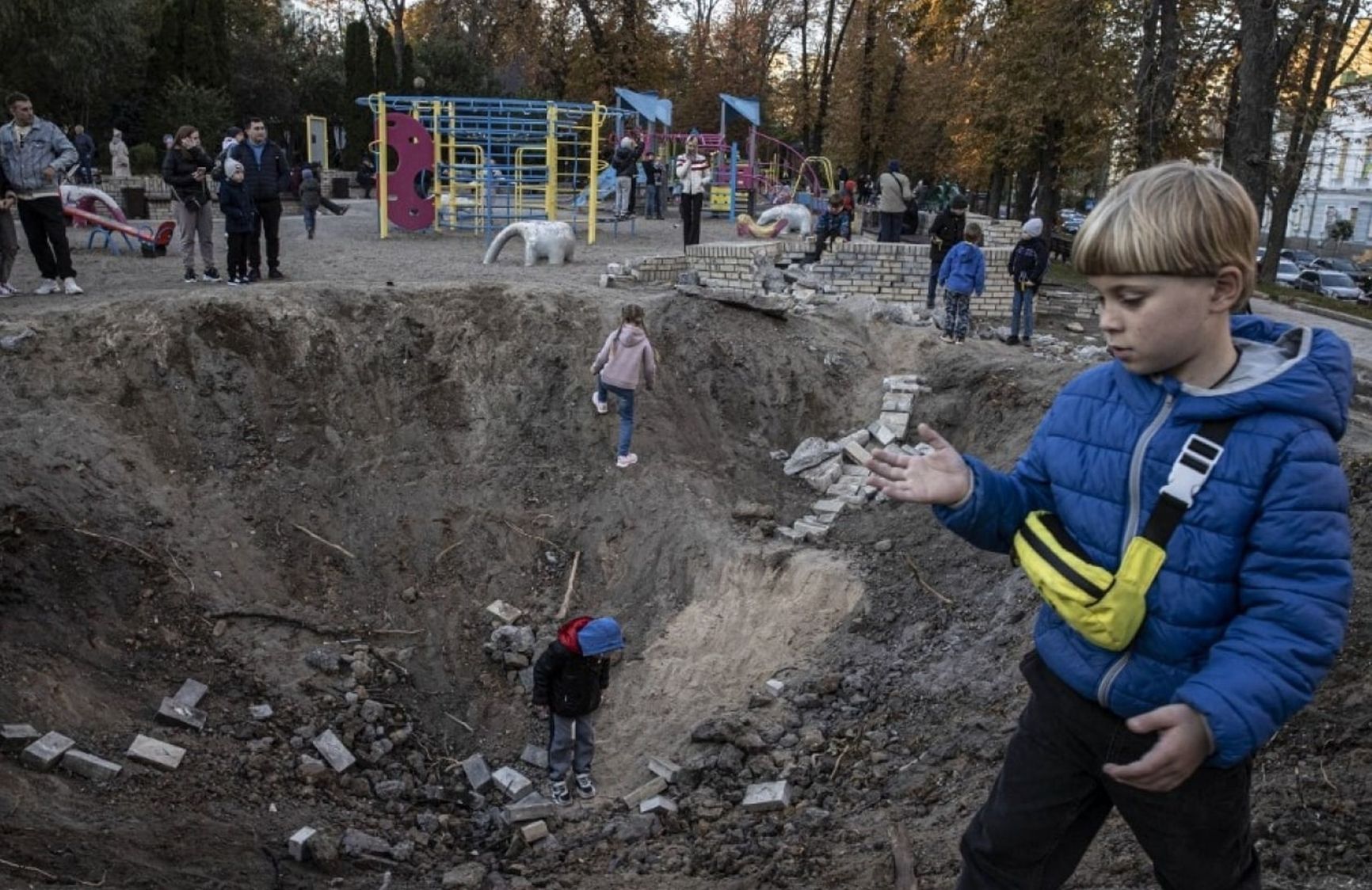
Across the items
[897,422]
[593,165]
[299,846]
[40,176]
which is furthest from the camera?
[593,165]

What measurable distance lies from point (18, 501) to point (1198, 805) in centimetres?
800

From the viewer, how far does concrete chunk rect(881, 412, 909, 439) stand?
1087 centimetres

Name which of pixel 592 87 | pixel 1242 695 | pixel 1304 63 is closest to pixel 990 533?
pixel 1242 695

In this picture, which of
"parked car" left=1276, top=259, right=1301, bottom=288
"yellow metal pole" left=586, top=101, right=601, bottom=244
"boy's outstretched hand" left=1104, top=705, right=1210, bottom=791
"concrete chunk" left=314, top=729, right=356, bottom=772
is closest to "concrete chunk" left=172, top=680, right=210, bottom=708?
"concrete chunk" left=314, top=729, right=356, bottom=772

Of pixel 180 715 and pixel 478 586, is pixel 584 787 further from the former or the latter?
pixel 478 586

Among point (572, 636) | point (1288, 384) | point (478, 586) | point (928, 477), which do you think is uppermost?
point (1288, 384)

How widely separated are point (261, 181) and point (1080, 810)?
11314 millimetres

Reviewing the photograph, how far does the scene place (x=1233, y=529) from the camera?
2.10m

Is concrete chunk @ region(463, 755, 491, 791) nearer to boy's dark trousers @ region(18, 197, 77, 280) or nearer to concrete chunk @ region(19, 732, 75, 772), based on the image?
concrete chunk @ region(19, 732, 75, 772)

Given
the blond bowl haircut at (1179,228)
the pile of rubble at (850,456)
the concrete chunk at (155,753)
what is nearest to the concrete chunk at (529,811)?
the concrete chunk at (155,753)

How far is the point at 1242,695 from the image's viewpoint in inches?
78.9

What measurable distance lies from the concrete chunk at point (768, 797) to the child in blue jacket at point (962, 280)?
286 inches

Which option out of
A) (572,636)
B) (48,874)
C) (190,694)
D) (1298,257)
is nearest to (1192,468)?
(48,874)

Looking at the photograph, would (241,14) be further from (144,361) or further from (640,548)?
(640,548)
